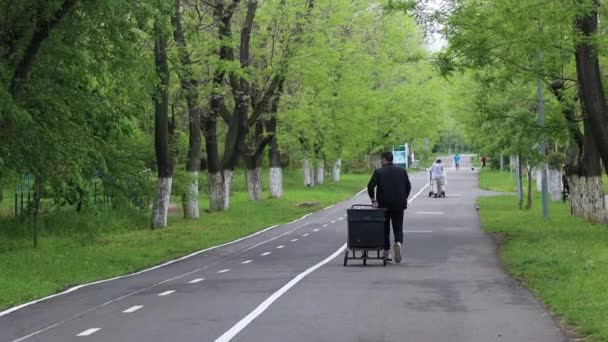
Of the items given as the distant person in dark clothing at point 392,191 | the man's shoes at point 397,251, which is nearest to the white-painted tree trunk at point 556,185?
the man's shoes at point 397,251

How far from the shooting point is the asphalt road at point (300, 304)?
406 inches

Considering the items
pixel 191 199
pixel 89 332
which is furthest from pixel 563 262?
pixel 191 199

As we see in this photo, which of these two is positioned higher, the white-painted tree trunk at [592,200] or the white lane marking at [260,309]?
the white-painted tree trunk at [592,200]

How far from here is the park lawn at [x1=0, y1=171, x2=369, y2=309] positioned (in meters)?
17.0

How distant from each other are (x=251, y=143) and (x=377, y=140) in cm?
2185

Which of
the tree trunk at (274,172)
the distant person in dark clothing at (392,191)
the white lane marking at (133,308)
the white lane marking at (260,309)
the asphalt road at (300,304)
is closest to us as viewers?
the white lane marking at (260,309)

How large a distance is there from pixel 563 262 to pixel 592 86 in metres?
7.08

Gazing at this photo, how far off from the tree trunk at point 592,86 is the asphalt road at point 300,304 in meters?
4.31

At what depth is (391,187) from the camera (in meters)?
17.9

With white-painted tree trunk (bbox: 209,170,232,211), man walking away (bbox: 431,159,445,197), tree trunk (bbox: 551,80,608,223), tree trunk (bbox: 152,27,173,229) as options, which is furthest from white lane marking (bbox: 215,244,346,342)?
man walking away (bbox: 431,159,445,197)

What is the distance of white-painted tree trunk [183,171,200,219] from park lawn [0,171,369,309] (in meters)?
0.38

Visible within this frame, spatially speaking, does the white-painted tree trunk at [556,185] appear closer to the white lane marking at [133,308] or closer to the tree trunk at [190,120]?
the tree trunk at [190,120]

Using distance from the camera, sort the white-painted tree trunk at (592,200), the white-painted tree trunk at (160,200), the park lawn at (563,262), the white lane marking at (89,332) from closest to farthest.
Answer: the white lane marking at (89,332) → the park lawn at (563,262) → the white-painted tree trunk at (592,200) → the white-painted tree trunk at (160,200)

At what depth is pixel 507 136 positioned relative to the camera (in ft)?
94.4
